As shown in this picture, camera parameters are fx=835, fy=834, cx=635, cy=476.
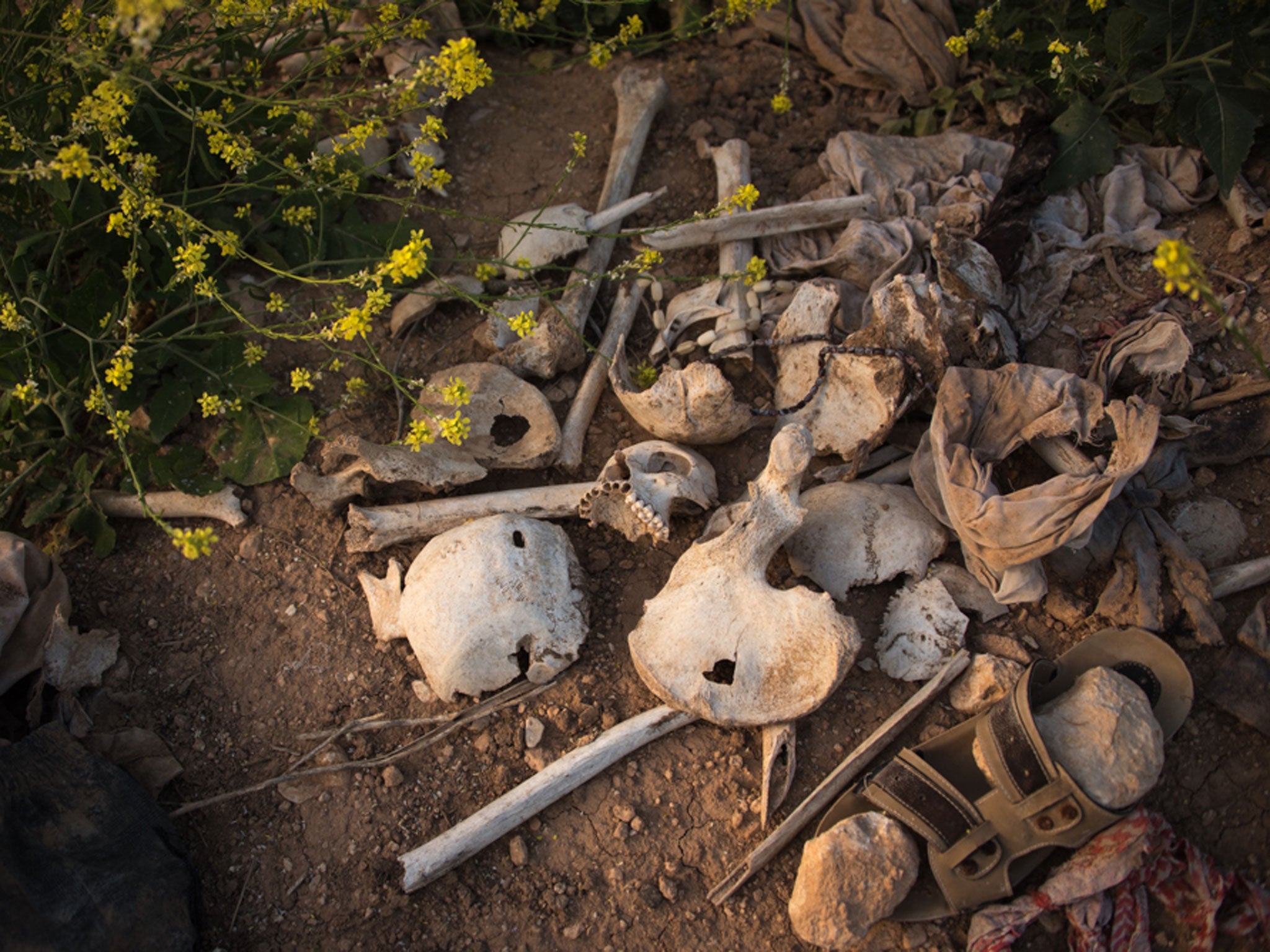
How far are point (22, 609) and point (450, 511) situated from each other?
1.43 m

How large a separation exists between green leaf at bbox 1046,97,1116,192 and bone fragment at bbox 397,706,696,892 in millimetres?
2819

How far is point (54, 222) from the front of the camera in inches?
123

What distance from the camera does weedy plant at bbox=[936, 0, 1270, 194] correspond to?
3.23 m

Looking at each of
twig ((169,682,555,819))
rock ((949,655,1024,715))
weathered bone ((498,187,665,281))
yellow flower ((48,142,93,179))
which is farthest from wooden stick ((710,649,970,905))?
yellow flower ((48,142,93,179))

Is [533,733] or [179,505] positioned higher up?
[179,505]

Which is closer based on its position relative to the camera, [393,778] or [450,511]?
[393,778]

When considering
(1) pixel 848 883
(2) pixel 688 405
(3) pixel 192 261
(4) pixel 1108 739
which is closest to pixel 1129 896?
(4) pixel 1108 739

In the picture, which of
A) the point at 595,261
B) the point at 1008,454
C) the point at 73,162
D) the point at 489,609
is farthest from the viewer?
the point at 595,261

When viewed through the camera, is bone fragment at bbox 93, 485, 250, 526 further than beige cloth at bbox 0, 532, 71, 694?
Yes

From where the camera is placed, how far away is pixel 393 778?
2.69 meters

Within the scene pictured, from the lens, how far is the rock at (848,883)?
235 centimetres

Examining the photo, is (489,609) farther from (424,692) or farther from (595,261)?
(595,261)

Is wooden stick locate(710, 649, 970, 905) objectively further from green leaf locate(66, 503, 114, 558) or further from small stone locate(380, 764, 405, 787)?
green leaf locate(66, 503, 114, 558)

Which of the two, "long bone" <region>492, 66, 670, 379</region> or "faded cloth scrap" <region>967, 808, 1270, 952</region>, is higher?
"long bone" <region>492, 66, 670, 379</region>
